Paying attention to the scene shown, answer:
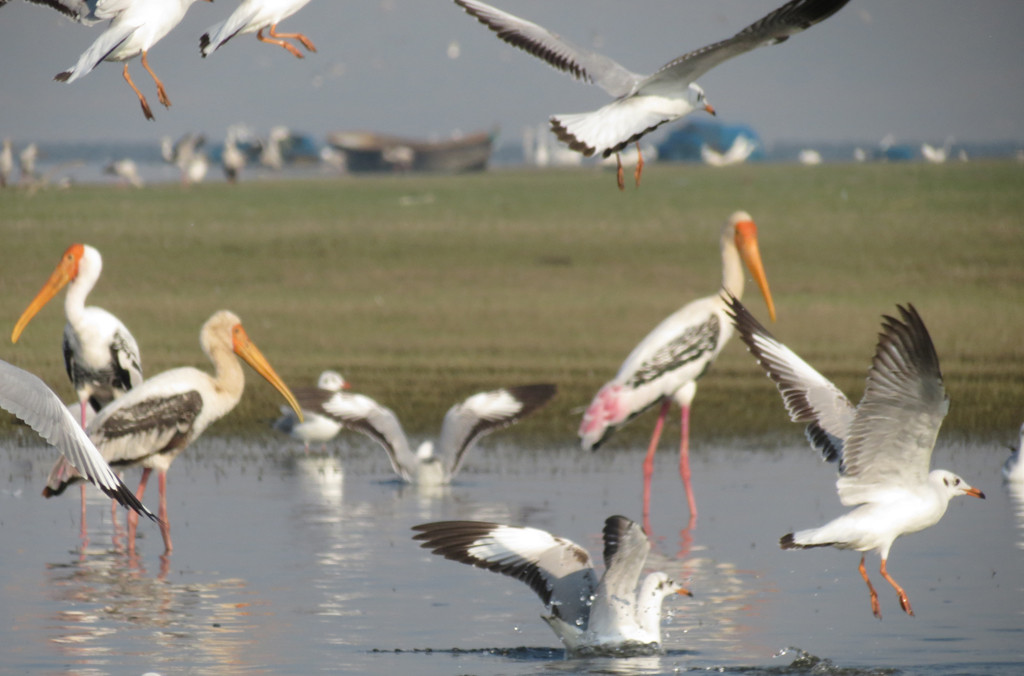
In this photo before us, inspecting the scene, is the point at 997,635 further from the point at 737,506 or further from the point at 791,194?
the point at 791,194

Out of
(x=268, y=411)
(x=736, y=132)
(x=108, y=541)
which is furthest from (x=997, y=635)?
(x=736, y=132)

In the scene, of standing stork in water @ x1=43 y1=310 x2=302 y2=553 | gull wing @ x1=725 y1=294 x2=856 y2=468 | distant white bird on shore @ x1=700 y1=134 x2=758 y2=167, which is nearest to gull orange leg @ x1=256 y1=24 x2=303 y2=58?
gull wing @ x1=725 y1=294 x2=856 y2=468

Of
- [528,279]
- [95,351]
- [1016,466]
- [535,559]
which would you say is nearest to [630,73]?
[535,559]

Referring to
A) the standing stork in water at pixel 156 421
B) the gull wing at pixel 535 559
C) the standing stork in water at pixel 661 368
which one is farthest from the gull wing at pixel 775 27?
the standing stork in water at pixel 661 368

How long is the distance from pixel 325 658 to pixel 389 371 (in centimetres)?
1064

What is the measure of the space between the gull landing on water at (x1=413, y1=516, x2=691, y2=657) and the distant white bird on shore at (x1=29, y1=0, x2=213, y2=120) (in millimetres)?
2795

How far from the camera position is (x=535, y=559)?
→ 8008 mm

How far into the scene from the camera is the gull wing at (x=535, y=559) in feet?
26.2

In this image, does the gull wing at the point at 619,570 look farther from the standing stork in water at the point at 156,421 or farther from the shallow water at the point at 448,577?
the standing stork in water at the point at 156,421

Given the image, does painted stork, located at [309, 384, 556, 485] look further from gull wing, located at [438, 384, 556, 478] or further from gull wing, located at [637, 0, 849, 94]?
gull wing, located at [637, 0, 849, 94]

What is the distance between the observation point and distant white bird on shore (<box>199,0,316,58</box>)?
6.01 metres

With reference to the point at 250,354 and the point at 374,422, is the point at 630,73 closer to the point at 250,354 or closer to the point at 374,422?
the point at 250,354

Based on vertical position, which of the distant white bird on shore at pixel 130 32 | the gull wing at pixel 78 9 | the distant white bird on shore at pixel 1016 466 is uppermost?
the gull wing at pixel 78 9

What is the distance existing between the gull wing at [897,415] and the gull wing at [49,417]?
3.35 meters
